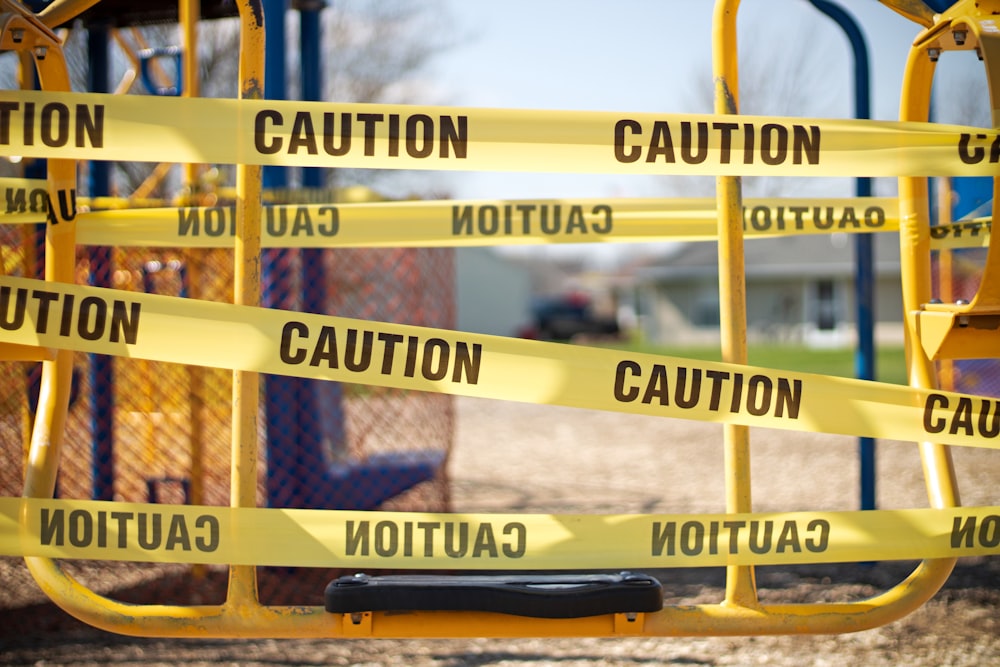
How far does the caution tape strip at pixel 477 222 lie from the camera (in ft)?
9.73

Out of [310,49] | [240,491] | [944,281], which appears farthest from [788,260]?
[240,491]

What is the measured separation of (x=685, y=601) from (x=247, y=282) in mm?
2566

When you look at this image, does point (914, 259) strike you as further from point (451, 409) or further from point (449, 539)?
point (451, 409)


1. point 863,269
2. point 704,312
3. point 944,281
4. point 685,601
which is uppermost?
point 704,312

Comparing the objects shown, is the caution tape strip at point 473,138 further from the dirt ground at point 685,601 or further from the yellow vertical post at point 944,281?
the yellow vertical post at point 944,281

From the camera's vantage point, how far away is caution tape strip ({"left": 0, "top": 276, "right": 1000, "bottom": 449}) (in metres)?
1.85

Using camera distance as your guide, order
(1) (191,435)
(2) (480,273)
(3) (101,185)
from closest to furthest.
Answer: (1) (191,435) → (3) (101,185) → (2) (480,273)

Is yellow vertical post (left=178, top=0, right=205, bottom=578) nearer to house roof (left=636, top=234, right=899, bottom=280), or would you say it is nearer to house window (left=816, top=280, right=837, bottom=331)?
house roof (left=636, top=234, right=899, bottom=280)

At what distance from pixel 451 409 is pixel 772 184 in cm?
1981

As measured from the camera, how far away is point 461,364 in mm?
1905

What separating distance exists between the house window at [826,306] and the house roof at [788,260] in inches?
18.4

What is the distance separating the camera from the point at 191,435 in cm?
394

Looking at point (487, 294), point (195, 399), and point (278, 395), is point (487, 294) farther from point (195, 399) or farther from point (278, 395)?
point (195, 399)

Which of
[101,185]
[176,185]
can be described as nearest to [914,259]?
[101,185]
